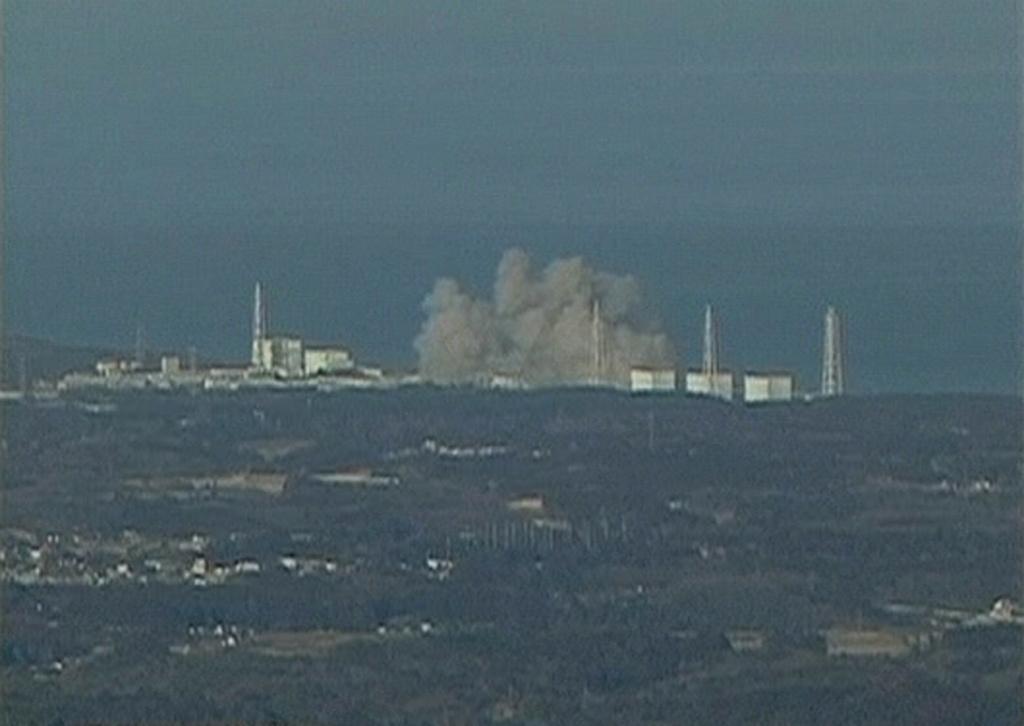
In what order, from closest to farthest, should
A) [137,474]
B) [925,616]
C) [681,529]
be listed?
[925,616] < [681,529] < [137,474]

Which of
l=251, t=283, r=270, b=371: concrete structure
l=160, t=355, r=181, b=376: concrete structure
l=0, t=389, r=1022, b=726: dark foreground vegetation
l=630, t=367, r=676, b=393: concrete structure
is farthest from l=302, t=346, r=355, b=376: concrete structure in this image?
l=0, t=389, r=1022, b=726: dark foreground vegetation

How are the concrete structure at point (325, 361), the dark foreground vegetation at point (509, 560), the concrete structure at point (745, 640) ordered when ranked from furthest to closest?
the concrete structure at point (325, 361), the concrete structure at point (745, 640), the dark foreground vegetation at point (509, 560)

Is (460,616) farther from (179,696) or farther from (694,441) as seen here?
(694,441)

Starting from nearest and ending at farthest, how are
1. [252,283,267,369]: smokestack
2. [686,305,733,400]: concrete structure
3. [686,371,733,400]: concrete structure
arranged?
1. [686,371,733,400]: concrete structure
2. [686,305,733,400]: concrete structure
3. [252,283,267,369]: smokestack

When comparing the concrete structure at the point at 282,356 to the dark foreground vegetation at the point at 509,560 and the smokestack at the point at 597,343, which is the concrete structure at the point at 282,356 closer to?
the smokestack at the point at 597,343

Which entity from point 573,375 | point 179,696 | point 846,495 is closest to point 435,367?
point 573,375

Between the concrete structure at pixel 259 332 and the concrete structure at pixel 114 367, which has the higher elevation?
the concrete structure at pixel 259 332

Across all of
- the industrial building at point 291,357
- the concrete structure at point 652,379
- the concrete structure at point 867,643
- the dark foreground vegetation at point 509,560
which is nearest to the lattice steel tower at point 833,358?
the concrete structure at point 652,379

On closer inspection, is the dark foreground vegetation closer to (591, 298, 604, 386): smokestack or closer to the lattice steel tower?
(591, 298, 604, 386): smokestack
